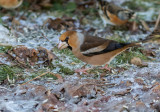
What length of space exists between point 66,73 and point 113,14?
10.2 feet

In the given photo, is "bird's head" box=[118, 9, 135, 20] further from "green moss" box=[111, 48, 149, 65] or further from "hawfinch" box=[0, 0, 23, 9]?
"hawfinch" box=[0, 0, 23, 9]

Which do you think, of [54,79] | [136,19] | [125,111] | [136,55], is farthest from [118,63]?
[136,19]

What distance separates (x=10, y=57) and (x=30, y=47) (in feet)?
1.77

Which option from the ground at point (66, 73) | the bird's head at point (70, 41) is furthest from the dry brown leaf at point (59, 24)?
the bird's head at point (70, 41)

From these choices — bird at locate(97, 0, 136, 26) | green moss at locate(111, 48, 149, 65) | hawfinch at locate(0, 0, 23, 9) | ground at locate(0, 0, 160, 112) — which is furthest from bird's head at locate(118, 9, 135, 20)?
hawfinch at locate(0, 0, 23, 9)

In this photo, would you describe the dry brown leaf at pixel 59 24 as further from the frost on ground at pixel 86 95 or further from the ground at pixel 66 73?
the frost on ground at pixel 86 95

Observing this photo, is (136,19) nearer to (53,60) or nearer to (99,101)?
(53,60)

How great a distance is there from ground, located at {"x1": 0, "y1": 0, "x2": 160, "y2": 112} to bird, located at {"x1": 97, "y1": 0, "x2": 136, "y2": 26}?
153 mm

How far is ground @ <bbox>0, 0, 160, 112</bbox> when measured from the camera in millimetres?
3588

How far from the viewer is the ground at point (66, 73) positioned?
11.8 ft

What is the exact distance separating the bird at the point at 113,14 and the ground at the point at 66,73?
0.50 feet

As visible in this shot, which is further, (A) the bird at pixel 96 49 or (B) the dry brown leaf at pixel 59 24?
(B) the dry brown leaf at pixel 59 24

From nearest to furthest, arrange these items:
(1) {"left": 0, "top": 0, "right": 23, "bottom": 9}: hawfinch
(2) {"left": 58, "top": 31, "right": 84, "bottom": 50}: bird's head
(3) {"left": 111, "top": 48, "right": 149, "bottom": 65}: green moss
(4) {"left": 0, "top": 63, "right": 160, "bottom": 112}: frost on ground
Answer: (4) {"left": 0, "top": 63, "right": 160, "bottom": 112}: frost on ground → (2) {"left": 58, "top": 31, "right": 84, "bottom": 50}: bird's head → (3) {"left": 111, "top": 48, "right": 149, "bottom": 65}: green moss → (1) {"left": 0, "top": 0, "right": 23, "bottom": 9}: hawfinch

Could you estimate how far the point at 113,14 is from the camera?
7.20 m
